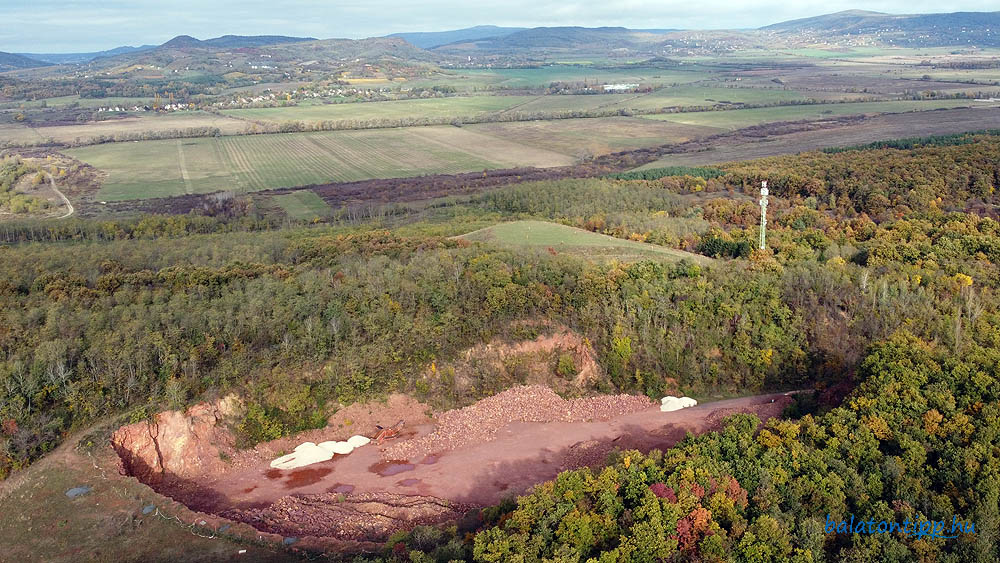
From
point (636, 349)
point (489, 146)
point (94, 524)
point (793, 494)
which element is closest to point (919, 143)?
point (489, 146)

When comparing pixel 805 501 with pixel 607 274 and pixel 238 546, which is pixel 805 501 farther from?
pixel 607 274

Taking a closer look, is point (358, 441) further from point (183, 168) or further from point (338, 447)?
point (183, 168)

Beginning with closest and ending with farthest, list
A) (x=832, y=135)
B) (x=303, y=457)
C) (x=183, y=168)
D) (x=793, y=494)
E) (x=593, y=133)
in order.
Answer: (x=793, y=494)
(x=303, y=457)
(x=183, y=168)
(x=832, y=135)
(x=593, y=133)

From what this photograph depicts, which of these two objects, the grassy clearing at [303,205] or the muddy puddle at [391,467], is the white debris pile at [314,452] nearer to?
the muddy puddle at [391,467]

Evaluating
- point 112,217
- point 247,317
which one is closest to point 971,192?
point 247,317

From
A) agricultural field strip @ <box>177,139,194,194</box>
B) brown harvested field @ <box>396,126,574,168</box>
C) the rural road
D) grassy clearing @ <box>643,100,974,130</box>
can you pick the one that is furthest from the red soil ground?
grassy clearing @ <box>643,100,974,130</box>

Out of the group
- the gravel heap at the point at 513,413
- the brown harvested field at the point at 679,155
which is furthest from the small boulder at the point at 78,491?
the brown harvested field at the point at 679,155

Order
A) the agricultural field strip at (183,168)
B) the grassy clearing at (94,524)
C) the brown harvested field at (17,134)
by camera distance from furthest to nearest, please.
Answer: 1. the brown harvested field at (17,134)
2. the agricultural field strip at (183,168)
3. the grassy clearing at (94,524)
